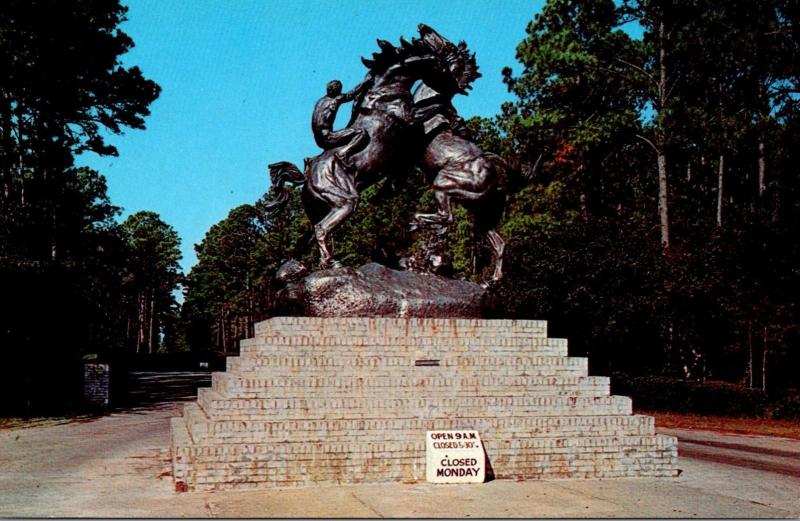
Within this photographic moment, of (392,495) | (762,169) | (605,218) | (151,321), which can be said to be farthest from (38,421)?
(151,321)

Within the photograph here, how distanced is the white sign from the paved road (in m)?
0.18

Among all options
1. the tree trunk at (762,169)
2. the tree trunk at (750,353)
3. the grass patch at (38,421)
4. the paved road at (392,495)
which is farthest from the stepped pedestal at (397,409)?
the tree trunk at (762,169)

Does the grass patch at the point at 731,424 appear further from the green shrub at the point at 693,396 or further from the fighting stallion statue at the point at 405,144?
the fighting stallion statue at the point at 405,144

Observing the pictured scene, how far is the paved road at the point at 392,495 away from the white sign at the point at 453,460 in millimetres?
181

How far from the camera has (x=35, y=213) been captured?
2430 centimetres

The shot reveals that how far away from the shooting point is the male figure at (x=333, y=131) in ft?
40.9

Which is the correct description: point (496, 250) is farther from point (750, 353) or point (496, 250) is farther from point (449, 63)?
point (750, 353)

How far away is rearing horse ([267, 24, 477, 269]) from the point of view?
12344mm

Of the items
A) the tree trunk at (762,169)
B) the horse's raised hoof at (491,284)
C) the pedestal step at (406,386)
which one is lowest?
the pedestal step at (406,386)

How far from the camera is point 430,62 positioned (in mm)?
12898

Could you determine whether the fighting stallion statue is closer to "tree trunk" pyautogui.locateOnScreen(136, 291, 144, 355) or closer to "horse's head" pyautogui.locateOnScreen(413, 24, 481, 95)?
"horse's head" pyautogui.locateOnScreen(413, 24, 481, 95)

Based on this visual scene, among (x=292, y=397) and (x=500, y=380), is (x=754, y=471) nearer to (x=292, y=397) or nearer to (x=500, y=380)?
(x=500, y=380)

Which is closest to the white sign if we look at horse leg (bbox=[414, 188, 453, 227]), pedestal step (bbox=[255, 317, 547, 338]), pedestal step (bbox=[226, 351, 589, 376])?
pedestal step (bbox=[226, 351, 589, 376])

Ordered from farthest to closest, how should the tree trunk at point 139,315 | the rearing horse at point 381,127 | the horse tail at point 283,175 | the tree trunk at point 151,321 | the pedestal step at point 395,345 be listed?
the tree trunk at point 151,321 < the tree trunk at point 139,315 < the horse tail at point 283,175 < the rearing horse at point 381,127 < the pedestal step at point 395,345
